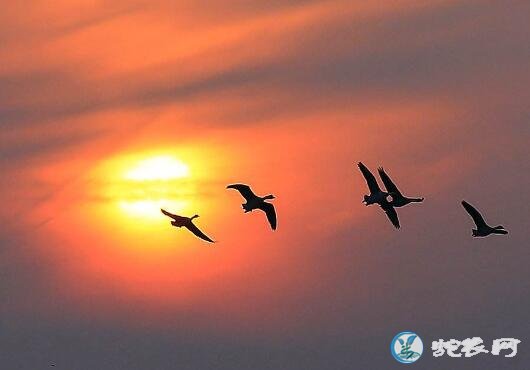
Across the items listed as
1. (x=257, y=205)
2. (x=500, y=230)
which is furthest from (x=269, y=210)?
(x=500, y=230)

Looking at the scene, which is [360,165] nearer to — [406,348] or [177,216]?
[177,216]

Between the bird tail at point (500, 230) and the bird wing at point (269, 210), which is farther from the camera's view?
the bird tail at point (500, 230)

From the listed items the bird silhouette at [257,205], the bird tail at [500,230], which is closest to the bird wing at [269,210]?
the bird silhouette at [257,205]

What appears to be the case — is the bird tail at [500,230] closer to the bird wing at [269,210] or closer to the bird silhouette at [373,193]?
the bird silhouette at [373,193]

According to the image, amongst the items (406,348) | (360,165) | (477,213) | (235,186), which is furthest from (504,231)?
(406,348)

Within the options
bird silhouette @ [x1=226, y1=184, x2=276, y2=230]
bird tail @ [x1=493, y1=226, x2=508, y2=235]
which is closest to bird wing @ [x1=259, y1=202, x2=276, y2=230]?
bird silhouette @ [x1=226, y1=184, x2=276, y2=230]

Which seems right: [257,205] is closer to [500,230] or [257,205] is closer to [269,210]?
[269,210]

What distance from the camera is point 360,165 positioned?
120 m

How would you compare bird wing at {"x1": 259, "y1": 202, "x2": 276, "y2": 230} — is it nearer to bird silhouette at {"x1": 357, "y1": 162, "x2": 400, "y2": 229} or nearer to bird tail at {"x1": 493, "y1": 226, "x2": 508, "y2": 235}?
→ bird silhouette at {"x1": 357, "y1": 162, "x2": 400, "y2": 229}

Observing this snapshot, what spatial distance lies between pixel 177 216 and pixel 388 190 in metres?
15.9

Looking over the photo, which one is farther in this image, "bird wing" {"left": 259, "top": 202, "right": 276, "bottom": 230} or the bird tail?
the bird tail

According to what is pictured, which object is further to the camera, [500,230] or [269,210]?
[500,230]

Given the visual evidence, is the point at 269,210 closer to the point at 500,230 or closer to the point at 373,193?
the point at 373,193

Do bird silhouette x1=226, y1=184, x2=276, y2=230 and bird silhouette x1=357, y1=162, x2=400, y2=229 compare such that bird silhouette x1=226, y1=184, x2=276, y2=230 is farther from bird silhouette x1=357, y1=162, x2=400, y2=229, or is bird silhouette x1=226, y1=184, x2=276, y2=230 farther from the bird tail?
the bird tail
